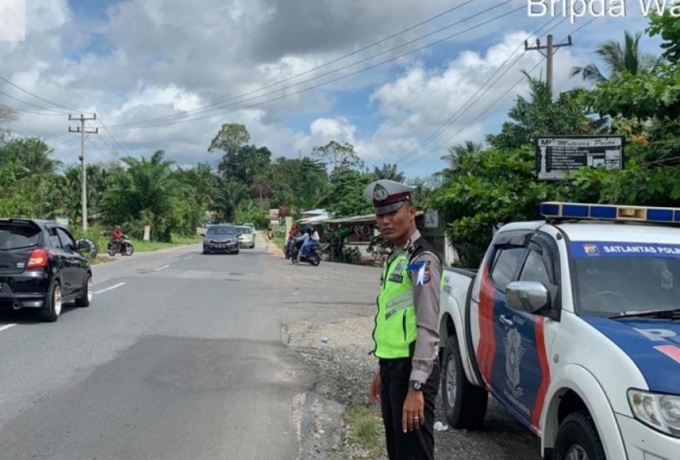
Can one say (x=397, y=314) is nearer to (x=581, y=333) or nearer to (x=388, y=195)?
(x=388, y=195)

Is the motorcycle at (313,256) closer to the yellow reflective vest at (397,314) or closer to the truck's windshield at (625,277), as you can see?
the truck's windshield at (625,277)

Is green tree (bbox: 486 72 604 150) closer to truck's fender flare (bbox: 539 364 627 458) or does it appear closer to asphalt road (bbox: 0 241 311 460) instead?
asphalt road (bbox: 0 241 311 460)

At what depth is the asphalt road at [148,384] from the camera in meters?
5.27

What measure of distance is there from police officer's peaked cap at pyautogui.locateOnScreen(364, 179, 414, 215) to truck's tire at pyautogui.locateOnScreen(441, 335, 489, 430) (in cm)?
264

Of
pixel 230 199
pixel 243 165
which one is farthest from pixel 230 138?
pixel 230 199

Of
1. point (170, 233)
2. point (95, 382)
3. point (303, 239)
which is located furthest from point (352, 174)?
point (95, 382)

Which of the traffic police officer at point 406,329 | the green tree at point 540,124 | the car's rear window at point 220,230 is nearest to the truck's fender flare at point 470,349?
the traffic police officer at point 406,329

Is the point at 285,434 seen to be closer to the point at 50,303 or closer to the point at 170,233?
the point at 50,303

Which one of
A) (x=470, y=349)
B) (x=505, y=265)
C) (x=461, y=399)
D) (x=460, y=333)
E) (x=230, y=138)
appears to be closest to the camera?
(x=505, y=265)

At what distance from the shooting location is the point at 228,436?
18.1 ft

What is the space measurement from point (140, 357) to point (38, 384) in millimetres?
1625

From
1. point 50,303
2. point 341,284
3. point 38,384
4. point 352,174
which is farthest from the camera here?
point 352,174

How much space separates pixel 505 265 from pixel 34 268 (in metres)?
8.08

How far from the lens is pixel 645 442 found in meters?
2.89
